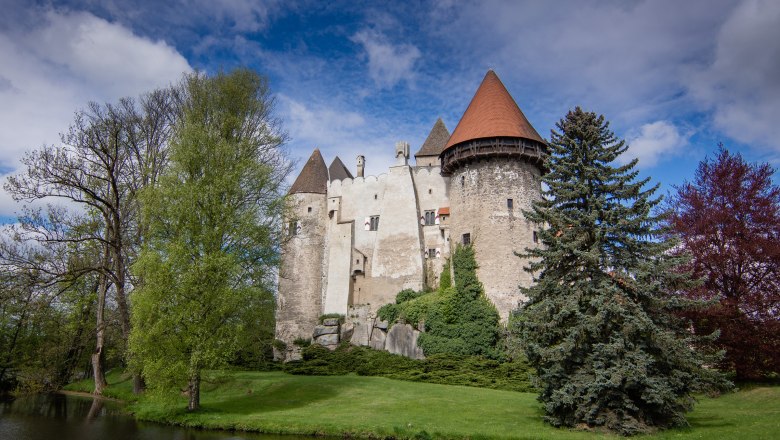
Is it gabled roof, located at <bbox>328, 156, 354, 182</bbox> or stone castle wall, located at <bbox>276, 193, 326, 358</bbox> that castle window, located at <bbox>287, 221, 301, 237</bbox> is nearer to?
stone castle wall, located at <bbox>276, 193, 326, 358</bbox>

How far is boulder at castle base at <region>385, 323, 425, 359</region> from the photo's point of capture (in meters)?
28.5

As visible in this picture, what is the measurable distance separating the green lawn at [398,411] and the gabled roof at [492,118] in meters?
15.5

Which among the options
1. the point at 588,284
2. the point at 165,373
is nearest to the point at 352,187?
Answer: the point at 165,373

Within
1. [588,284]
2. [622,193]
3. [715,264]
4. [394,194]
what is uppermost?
[394,194]

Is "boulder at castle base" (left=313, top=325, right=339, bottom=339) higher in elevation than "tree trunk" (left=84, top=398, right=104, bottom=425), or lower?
higher

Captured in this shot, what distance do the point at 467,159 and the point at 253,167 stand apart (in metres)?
15.7

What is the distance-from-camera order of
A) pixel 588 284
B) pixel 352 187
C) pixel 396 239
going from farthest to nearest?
1. pixel 352 187
2. pixel 396 239
3. pixel 588 284

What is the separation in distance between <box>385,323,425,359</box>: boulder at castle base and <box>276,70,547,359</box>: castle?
1.05 feet

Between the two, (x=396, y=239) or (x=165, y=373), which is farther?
(x=396, y=239)

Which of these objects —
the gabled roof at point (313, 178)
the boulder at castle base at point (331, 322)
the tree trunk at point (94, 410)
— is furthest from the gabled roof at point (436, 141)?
the tree trunk at point (94, 410)

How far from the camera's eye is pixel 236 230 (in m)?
18.0

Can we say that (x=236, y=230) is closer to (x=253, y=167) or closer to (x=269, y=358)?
(x=253, y=167)

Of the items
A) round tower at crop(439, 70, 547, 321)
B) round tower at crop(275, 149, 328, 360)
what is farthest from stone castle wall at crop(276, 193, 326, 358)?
round tower at crop(439, 70, 547, 321)

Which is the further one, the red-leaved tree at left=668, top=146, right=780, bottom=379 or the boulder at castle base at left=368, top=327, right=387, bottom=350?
the boulder at castle base at left=368, top=327, right=387, bottom=350
